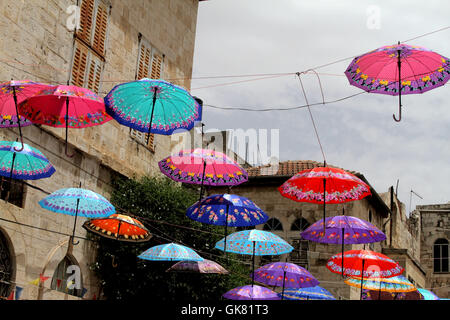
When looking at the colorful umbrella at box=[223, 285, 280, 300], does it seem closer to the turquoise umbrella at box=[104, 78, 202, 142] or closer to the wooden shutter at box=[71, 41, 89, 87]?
the turquoise umbrella at box=[104, 78, 202, 142]

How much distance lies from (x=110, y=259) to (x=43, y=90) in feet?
22.8

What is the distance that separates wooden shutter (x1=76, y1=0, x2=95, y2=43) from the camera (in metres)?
14.6

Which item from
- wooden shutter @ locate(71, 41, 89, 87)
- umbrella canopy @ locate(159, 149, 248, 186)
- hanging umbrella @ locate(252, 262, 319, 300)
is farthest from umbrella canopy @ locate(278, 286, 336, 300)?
wooden shutter @ locate(71, 41, 89, 87)

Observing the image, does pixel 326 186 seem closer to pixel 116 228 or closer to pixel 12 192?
pixel 116 228

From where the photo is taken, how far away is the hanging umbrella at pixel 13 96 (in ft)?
29.0

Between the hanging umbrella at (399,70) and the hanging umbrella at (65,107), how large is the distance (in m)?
3.86

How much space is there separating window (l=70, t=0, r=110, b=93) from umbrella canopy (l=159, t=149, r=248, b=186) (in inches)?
188

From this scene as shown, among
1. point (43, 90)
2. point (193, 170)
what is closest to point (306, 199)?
point (193, 170)

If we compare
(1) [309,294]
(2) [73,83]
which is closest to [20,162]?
(2) [73,83]

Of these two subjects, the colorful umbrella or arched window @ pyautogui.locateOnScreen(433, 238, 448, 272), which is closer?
the colorful umbrella

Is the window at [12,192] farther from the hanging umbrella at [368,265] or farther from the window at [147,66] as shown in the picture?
the hanging umbrella at [368,265]

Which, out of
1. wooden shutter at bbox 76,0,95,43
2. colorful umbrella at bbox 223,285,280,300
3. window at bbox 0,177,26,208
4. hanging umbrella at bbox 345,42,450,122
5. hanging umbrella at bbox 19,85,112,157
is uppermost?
wooden shutter at bbox 76,0,95,43

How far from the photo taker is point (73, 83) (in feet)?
46.7

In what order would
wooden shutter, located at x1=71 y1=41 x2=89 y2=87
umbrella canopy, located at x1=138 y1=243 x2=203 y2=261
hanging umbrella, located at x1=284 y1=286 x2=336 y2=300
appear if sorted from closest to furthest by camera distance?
umbrella canopy, located at x1=138 y1=243 x2=203 y2=261 < wooden shutter, located at x1=71 y1=41 x2=89 y2=87 < hanging umbrella, located at x1=284 y1=286 x2=336 y2=300
